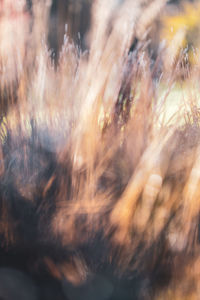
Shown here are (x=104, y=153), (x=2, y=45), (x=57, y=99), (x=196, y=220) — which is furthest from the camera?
(x=2, y=45)

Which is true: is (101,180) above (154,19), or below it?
below

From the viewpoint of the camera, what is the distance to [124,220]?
0.94 meters

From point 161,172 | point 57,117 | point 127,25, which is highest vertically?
point 127,25

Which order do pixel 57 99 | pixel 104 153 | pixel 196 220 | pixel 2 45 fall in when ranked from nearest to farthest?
pixel 196 220 → pixel 104 153 → pixel 57 99 → pixel 2 45

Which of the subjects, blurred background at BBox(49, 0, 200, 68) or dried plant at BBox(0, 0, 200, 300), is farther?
blurred background at BBox(49, 0, 200, 68)

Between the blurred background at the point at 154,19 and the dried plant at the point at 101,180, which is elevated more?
the blurred background at the point at 154,19

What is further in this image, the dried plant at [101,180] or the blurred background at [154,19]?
the blurred background at [154,19]

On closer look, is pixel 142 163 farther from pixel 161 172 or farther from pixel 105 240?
pixel 105 240

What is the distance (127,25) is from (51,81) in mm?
322

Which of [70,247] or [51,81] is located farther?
[51,81]

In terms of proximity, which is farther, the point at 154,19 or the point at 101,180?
the point at 154,19

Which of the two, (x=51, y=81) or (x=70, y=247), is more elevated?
(x=51, y=81)

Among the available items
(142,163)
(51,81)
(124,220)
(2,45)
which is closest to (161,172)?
(142,163)

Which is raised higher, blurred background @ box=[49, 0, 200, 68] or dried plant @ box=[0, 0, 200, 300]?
blurred background @ box=[49, 0, 200, 68]
